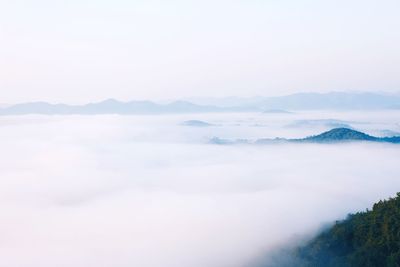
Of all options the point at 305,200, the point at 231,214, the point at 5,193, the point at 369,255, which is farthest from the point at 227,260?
the point at 5,193

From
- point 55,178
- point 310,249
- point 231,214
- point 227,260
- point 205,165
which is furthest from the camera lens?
point 205,165

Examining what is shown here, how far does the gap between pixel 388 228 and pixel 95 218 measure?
244 feet

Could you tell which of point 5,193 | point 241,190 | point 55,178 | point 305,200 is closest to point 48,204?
point 5,193

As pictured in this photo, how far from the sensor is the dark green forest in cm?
5038

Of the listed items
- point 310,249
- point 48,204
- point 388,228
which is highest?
point 388,228

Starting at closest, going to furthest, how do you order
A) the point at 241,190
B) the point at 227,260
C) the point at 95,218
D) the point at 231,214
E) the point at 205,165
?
the point at 227,260
the point at 231,214
the point at 95,218
the point at 241,190
the point at 205,165

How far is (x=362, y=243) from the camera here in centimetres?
5500

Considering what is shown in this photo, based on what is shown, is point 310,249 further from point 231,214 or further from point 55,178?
point 55,178

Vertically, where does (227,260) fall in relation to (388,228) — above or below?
below

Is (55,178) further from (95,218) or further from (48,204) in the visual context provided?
(95,218)

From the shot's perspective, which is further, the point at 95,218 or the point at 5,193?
the point at 5,193

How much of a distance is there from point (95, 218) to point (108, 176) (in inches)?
2638

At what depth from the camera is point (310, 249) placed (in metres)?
59.9

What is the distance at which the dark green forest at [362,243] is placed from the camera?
50375mm
